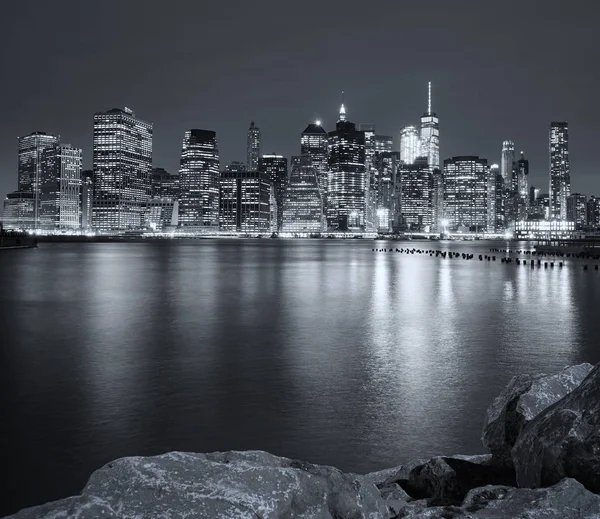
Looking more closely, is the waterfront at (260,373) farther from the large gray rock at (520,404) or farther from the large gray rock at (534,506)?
the large gray rock at (534,506)

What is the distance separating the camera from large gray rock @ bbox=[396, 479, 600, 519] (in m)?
4.98

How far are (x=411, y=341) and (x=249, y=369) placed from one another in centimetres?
662

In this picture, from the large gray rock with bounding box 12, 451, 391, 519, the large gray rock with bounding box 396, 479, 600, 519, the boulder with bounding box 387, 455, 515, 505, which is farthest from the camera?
the boulder with bounding box 387, 455, 515, 505

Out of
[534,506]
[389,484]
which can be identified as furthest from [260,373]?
[534,506]

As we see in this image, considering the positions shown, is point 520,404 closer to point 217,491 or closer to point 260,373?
point 217,491

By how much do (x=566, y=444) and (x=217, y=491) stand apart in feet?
11.3

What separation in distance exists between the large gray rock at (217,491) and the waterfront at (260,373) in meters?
3.57

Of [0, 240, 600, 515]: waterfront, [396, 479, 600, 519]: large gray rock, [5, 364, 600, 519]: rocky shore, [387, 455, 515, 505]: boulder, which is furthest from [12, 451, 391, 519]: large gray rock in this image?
[0, 240, 600, 515]: waterfront

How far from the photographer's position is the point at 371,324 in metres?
23.8

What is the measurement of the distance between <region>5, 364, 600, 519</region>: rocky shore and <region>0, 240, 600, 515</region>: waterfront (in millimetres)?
2125

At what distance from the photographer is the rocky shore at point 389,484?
4.47 meters

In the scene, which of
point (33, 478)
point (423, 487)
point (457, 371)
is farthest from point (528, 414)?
point (457, 371)

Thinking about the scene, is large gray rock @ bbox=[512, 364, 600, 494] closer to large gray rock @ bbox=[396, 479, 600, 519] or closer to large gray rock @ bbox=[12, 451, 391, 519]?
large gray rock @ bbox=[396, 479, 600, 519]

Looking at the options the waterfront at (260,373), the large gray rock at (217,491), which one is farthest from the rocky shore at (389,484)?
the waterfront at (260,373)
